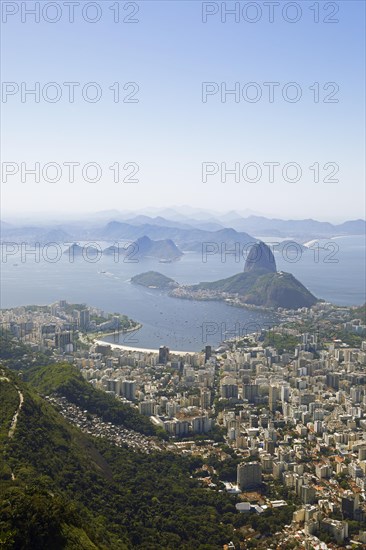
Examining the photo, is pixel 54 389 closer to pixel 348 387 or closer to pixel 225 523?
pixel 225 523

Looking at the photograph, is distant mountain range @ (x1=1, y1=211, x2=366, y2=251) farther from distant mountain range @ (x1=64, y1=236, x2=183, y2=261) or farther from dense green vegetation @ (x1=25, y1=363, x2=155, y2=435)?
dense green vegetation @ (x1=25, y1=363, x2=155, y2=435)

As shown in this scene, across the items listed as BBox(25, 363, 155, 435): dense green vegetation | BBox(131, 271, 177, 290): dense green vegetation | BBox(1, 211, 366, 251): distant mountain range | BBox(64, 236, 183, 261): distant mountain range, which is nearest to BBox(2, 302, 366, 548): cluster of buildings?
BBox(25, 363, 155, 435): dense green vegetation

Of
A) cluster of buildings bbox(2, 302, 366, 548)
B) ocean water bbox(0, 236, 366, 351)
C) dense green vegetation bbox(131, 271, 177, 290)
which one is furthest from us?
dense green vegetation bbox(131, 271, 177, 290)

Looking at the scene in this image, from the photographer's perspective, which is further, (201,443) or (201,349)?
(201,349)

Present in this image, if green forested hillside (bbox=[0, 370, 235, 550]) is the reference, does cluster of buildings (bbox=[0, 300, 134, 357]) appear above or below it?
above

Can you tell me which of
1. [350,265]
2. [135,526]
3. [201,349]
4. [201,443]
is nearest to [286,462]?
[201,443]

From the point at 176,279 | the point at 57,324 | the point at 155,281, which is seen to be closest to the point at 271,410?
the point at 57,324

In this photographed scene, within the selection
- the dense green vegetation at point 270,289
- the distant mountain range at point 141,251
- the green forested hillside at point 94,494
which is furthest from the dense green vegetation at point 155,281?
the green forested hillside at point 94,494
